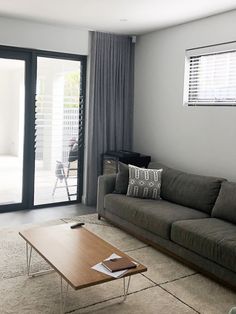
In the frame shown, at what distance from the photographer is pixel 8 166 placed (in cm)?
531

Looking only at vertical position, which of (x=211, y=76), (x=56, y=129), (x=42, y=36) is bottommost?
(x=56, y=129)

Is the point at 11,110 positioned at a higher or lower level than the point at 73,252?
higher

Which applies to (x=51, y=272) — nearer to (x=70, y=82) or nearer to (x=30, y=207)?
(x=30, y=207)

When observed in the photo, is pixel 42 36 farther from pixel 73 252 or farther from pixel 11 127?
pixel 73 252

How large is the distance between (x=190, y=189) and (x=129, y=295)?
1.67 metres

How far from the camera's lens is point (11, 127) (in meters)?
5.25

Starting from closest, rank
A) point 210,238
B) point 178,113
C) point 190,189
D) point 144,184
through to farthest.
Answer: point 210,238 → point 190,189 → point 144,184 → point 178,113

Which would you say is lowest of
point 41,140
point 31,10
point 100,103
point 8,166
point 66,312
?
point 66,312

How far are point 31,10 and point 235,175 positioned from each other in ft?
9.91

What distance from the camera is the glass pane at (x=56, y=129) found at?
5434 mm

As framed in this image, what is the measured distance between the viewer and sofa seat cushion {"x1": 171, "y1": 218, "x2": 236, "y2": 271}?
3.13m

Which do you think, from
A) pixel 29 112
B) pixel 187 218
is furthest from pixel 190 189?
pixel 29 112

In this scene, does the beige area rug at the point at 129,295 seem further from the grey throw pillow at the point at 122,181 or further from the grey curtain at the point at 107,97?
the grey curtain at the point at 107,97

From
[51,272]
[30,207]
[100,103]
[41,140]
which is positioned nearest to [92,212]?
[30,207]
